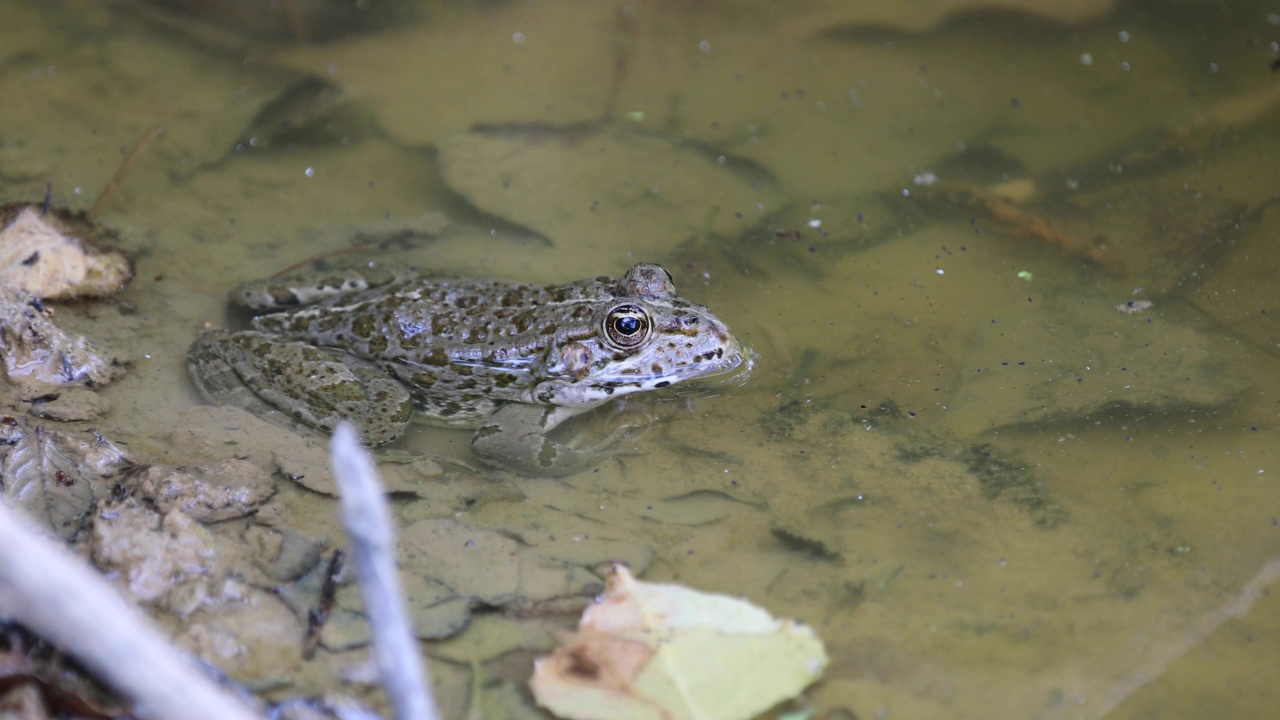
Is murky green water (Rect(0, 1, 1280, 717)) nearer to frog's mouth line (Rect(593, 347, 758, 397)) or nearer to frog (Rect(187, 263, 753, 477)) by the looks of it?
frog's mouth line (Rect(593, 347, 758, 397))

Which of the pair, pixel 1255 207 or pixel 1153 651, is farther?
pixel 1255 207

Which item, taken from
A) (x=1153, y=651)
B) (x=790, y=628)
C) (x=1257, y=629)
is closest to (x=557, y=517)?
(x=790, y=628)

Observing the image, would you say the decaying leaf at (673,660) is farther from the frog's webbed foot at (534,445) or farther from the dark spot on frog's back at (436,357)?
the dark spot on frog's back at (436,357)

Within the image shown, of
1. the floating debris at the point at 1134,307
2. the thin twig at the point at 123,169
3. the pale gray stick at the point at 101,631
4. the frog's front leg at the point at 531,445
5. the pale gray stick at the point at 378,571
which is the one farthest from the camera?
the thin twig at the point at 123,169

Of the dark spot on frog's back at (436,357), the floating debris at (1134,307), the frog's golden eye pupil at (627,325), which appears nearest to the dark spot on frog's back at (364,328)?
the dark spot on frog's back at (436,357)

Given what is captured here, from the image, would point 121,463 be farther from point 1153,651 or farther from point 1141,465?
point 1141,465
